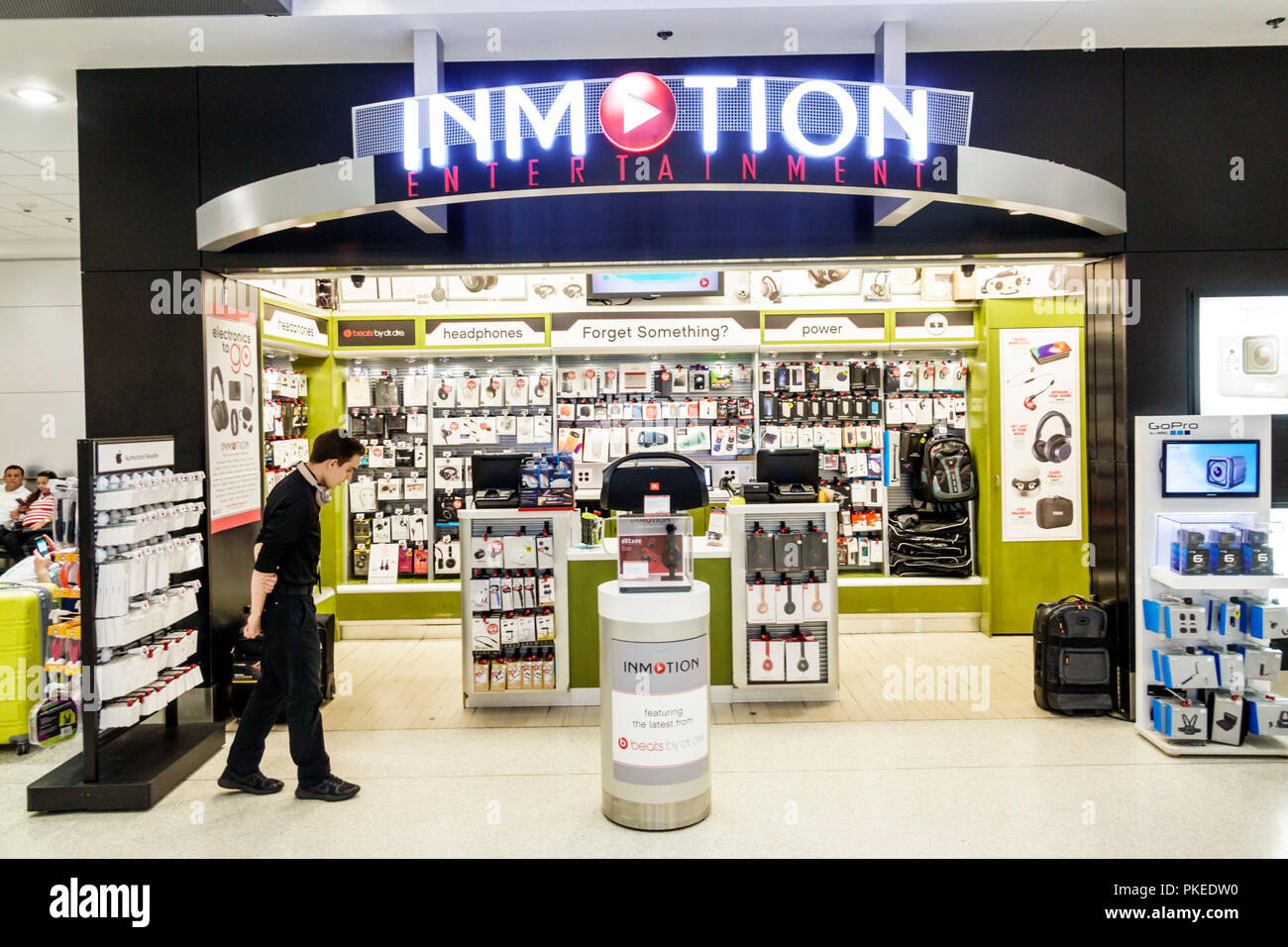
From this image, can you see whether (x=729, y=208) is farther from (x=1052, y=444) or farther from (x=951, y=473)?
(x=1052, y=444)

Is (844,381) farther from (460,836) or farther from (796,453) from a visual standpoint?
(460,836)

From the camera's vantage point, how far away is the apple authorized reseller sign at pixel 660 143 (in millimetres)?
3697

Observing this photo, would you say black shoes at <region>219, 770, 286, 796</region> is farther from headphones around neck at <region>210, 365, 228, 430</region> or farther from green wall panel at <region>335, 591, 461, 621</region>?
green wall panel at <region>335, 591, 461, 621</region>

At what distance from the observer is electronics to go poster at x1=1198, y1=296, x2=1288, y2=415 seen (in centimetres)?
476

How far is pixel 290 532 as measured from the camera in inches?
148

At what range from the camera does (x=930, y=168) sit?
3.82m

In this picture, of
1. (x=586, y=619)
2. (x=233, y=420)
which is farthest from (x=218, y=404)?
(x=586, y=619)

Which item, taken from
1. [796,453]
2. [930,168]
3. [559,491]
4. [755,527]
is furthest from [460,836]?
[930,168]

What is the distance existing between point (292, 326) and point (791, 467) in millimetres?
4087

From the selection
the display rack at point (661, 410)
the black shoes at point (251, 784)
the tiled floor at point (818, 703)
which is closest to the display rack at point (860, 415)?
the display rack at point (661, 410)

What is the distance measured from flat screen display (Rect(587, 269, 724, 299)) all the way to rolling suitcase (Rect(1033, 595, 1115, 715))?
12.8 ft

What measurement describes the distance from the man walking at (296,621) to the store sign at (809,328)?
4.38 m

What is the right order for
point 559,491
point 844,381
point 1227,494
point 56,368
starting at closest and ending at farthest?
1. point 1227,494
2. point 559,491
3. point 844,381
4. point 56,368

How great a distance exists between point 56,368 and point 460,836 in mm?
9119
